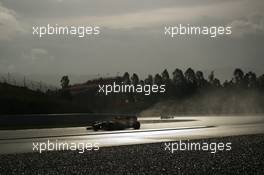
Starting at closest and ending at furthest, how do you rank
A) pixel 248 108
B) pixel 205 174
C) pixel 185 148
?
pixel 205 174 < pixel 248 108 < pixel 185 148

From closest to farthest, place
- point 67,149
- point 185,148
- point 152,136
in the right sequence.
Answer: point 67,149 < point 185,148 < point 152,136

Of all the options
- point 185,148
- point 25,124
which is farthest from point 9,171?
point 25,124

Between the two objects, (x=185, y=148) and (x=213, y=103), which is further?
(x=185, y=148)

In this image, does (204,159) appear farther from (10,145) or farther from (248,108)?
(10,145)

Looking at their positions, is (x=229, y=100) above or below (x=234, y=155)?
above

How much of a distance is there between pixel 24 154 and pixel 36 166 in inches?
89.9

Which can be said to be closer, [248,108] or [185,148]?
[248,108]

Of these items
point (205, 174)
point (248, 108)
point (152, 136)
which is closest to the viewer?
point (205, 174)

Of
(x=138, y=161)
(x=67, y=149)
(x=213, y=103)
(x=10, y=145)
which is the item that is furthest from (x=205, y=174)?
(x=10, y=145)

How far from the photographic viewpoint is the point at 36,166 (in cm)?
1407

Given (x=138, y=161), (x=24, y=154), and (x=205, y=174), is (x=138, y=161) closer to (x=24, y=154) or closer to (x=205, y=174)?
(x=205, y=174)

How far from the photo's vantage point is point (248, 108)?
16.5 meters

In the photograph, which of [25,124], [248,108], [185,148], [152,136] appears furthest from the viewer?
[25,124]

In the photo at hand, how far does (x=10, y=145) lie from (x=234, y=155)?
8.09 metres
